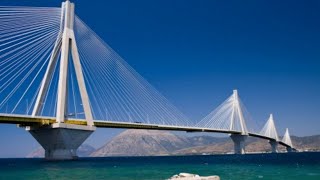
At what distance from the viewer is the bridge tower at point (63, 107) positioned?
60000 mm

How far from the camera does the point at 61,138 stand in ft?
204

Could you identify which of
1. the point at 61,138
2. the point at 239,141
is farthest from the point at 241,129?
the point at 61,138

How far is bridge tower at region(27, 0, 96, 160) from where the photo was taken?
6000 cm

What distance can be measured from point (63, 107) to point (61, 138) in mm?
5067

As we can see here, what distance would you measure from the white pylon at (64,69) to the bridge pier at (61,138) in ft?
4.92

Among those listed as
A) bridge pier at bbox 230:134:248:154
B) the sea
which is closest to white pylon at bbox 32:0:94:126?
the sea

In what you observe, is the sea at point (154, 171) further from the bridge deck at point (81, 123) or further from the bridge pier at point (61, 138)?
the bridge deck at point (81, 123)

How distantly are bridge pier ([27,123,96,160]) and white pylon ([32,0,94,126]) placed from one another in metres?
1.50

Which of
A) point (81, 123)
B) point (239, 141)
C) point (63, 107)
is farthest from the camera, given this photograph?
point (239, 141)

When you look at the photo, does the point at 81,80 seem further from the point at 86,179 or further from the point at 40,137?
the point at 86,179

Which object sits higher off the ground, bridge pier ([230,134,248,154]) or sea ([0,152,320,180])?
bridge pier ([230,134,248,154])

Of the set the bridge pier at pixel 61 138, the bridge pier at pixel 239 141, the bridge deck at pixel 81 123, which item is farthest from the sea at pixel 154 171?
the bridge pier at pixel 239 141

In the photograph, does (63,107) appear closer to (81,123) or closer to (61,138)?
(61,138)

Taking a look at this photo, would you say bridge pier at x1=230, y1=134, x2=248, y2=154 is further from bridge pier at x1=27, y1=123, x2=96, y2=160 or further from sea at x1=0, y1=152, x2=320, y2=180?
bridge pier at x1=27, y1=123, x2=96, y2=160
